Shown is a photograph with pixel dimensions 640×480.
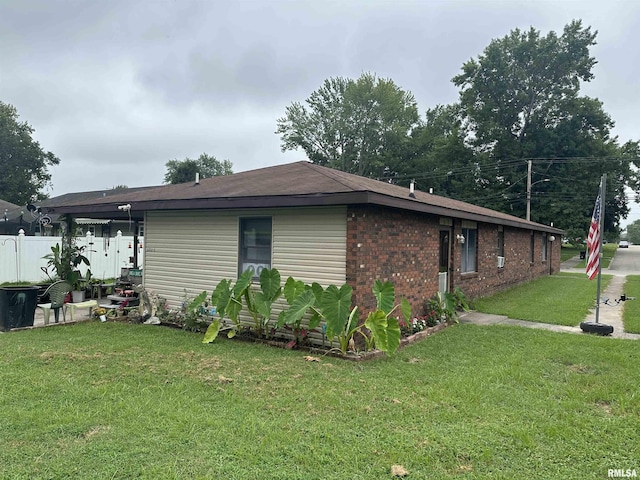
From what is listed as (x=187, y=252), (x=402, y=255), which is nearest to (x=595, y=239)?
(x=402, y=255)

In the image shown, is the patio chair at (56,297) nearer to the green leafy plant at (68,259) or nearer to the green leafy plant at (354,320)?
the green leafy plant at (68,259)

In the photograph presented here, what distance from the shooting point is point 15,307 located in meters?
7.52

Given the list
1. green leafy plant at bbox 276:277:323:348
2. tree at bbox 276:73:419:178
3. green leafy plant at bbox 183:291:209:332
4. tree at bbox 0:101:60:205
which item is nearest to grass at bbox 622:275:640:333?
green leafy plant at bbox 276:277:323:348

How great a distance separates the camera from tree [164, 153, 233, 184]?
4159 centimetres

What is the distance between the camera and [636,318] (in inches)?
362

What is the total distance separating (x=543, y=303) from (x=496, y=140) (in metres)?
30.9

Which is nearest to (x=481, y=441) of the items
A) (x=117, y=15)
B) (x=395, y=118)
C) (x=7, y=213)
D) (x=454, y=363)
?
(x=454, y=363)

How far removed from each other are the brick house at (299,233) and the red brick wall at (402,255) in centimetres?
2

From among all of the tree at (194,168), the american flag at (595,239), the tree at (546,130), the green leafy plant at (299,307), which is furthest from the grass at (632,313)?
the tree at (194,168)

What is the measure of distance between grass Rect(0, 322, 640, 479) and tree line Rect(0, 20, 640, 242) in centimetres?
3038

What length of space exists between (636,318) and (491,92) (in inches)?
1376

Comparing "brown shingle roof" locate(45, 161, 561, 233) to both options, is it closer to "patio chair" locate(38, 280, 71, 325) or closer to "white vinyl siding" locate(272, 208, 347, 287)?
"white vinyl siding" locate(272, 208, 347, 287)

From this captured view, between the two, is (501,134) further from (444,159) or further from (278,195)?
(278,195)

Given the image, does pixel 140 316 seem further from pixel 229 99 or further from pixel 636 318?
pixel 229 99
